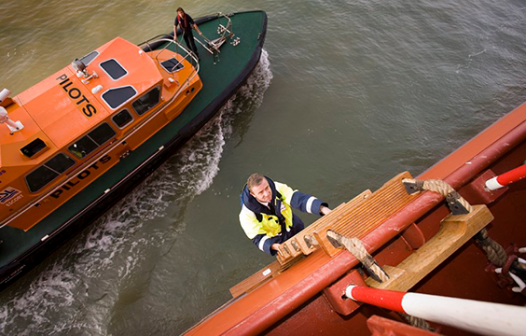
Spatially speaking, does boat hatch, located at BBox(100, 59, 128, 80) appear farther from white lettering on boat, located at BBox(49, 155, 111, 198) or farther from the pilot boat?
white lettering on boat, located at BBox(49, 155, 111, 198)

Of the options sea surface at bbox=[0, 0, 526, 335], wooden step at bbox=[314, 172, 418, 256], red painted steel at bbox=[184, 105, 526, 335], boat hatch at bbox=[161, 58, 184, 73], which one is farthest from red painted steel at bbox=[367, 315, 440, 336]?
boat hatch at bbox=[161, 58, 184, 73]

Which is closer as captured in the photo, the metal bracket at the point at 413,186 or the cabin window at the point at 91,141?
the metal bracket at the point at 413,186

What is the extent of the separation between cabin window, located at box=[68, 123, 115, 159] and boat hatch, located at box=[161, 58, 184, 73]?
1.91 meters

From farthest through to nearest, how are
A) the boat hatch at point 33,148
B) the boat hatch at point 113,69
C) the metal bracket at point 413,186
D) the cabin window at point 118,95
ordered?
the boat hatch at point 113,69, the cabin window at point 118,95, the boat hatch at point 33,148, the metal bracket at point 413,186

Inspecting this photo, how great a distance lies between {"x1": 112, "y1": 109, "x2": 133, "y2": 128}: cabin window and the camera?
5801 millimetres

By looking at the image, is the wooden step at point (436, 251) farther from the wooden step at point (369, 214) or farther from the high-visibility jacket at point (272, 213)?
the high-visibility jacket at point (272, 213)

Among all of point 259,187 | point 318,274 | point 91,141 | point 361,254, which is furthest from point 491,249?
point 91,141

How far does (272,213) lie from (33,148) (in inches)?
174

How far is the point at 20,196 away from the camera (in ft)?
17.1

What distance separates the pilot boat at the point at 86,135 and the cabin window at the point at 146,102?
0.8 inches

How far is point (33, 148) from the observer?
16.8 feet

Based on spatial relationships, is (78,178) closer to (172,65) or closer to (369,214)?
(172,65)

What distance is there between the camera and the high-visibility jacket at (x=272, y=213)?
130 inches

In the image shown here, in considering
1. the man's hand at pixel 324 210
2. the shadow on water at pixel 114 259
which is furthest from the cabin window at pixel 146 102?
the man's hand at pixel 324 210
